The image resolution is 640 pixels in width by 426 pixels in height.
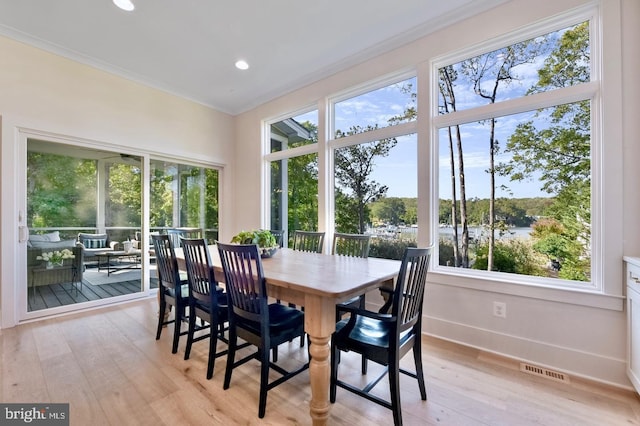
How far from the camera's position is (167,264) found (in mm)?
2525

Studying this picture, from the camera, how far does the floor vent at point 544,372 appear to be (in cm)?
204

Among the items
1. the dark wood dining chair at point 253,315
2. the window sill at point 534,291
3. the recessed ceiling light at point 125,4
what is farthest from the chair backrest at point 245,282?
the recessed ceiling light at point 125,4

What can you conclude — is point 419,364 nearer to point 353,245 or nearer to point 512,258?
point 353,245

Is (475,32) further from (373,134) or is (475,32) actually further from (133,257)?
(133,257)

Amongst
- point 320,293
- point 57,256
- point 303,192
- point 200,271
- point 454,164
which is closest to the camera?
point 320,293

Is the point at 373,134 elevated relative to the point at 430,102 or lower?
lower

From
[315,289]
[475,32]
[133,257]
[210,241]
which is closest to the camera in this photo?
[315,289]

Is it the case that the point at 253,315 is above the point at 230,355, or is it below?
above

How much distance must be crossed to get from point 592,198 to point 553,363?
131cm

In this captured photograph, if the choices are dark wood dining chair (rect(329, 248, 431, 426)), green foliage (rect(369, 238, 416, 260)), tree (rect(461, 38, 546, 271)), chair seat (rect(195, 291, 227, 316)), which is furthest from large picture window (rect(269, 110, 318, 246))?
dark wood dining chair (rect(329, 248, 431, 426))

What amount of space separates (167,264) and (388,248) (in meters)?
2.32

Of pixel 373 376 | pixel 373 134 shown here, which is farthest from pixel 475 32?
pixel 373 376

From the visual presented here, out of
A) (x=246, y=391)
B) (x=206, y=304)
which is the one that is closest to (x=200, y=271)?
(x=206, y=304)

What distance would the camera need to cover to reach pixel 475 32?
2.56 metres
